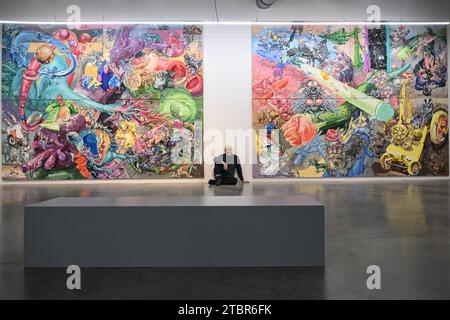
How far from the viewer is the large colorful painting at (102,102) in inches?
687

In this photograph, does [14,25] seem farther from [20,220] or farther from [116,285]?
[116,285]

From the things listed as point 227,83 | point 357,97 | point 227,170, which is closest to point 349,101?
point 357,97

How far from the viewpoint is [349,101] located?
59.1 feet

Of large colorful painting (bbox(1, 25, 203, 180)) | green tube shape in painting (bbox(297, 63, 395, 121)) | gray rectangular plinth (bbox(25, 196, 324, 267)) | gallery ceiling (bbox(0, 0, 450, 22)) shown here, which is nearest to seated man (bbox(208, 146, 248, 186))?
large colorful painting (bbox(1, 25, 203, 180))

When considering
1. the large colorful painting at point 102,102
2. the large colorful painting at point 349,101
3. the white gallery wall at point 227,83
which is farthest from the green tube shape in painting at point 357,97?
the large colorful painting at point 102,102

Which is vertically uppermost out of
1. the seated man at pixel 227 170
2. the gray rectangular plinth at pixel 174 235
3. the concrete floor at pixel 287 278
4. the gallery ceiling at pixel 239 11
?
the gallery ceiling at pixel 239 11

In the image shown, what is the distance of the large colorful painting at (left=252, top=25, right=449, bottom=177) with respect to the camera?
58.4 ft

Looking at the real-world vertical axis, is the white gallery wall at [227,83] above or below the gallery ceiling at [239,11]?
below

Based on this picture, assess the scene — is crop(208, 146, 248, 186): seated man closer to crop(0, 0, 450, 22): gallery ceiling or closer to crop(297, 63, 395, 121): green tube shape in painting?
crop(297, 63, 395, 121): green tube shape in painting

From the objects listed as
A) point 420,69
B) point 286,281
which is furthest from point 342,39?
point 286,281

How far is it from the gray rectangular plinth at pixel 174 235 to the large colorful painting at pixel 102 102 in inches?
542

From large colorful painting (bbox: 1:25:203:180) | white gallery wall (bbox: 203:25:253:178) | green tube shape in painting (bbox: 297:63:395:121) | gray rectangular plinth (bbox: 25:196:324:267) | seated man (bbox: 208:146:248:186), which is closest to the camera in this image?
gray rectangular plinth (bbox: 25:196:324:267)

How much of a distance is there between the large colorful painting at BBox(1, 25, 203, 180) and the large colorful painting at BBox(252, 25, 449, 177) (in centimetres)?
308

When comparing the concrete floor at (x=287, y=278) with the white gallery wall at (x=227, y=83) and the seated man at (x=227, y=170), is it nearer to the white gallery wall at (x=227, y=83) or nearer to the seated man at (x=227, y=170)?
the seated man at (x=227, y=170)
